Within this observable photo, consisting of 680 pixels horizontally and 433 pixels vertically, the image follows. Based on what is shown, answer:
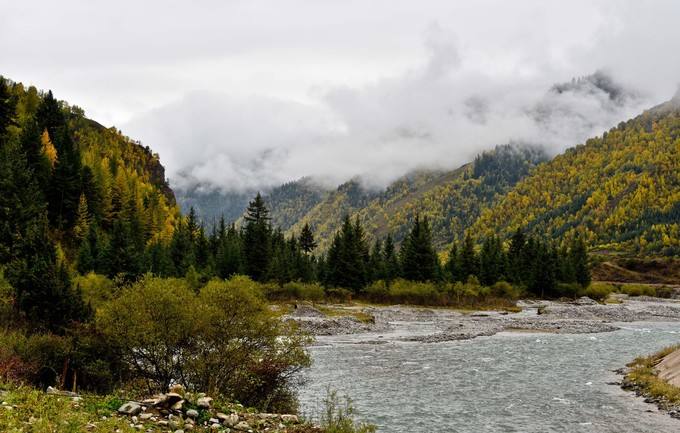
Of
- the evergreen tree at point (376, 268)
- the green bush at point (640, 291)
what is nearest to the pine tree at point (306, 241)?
the evergreen tree at point (376, 268)

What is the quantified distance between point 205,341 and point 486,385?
21332mm

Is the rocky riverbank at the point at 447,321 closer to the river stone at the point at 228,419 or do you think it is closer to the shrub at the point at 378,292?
the shrub at the point at 378,292

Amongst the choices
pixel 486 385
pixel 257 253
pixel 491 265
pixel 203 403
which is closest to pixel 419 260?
pixel 491 265

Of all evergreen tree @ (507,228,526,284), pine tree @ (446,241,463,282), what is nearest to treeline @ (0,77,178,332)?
pine tree @ (446,241,463,282)

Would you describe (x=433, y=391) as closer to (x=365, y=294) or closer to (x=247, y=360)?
(x=247, y=360)

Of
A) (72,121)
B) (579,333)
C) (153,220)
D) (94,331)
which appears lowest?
(579,333)

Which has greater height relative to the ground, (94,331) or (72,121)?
(72,121)

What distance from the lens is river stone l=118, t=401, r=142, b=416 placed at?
53.5 feet

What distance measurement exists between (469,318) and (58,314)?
67638 mm

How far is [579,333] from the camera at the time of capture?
231 ft

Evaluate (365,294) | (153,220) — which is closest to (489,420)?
(365,294)

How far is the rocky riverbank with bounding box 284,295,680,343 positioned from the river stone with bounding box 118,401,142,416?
34.4 meters

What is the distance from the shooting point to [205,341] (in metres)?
24.3

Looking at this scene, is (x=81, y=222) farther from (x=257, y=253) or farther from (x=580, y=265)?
(x=580, y=265)
